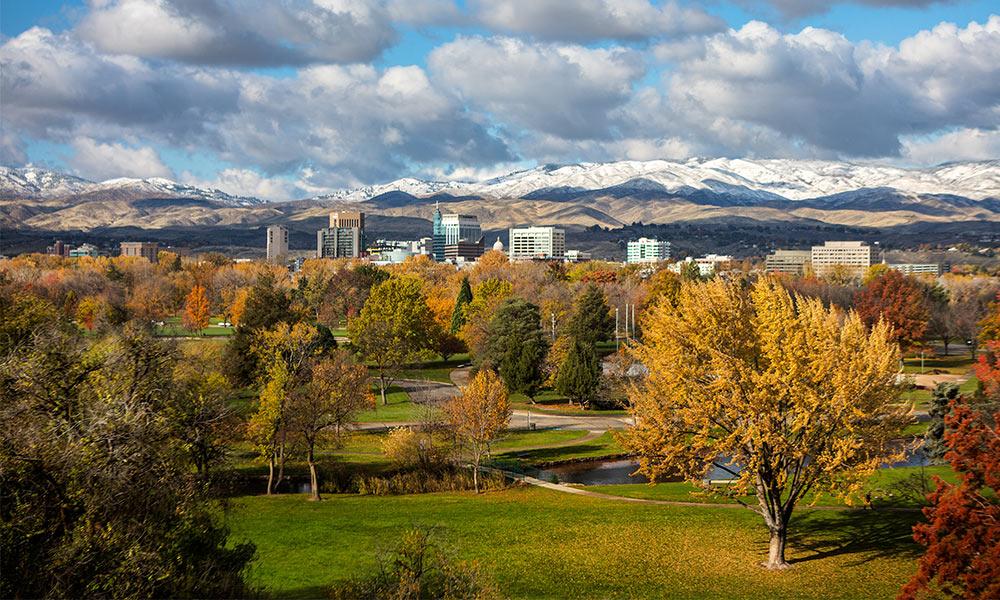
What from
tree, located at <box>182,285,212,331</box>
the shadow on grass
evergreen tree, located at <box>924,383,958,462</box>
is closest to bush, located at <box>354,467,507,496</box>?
the shadow on grass

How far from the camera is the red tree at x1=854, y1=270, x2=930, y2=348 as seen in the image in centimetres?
8756

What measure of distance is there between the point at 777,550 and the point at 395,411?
44.3 metres

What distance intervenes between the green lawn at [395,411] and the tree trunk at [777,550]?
101 feet

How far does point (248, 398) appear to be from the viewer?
7081 cm

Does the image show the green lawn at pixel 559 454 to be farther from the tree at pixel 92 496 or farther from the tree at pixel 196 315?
the tree at pixel 196 315

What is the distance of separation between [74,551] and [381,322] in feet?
209

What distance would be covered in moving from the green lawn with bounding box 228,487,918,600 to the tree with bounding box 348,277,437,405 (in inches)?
1366

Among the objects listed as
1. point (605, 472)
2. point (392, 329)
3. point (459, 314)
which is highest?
point (459, 314)

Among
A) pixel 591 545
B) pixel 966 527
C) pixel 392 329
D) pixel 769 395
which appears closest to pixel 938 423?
pixel 769 395

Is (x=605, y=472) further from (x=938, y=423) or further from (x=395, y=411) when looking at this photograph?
(x=395, y=411)

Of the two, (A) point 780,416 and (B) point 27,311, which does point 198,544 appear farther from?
(B) point 27,311

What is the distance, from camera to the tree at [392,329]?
7706cm

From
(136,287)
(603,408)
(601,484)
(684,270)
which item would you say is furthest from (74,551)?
(684,270)

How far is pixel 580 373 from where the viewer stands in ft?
244
